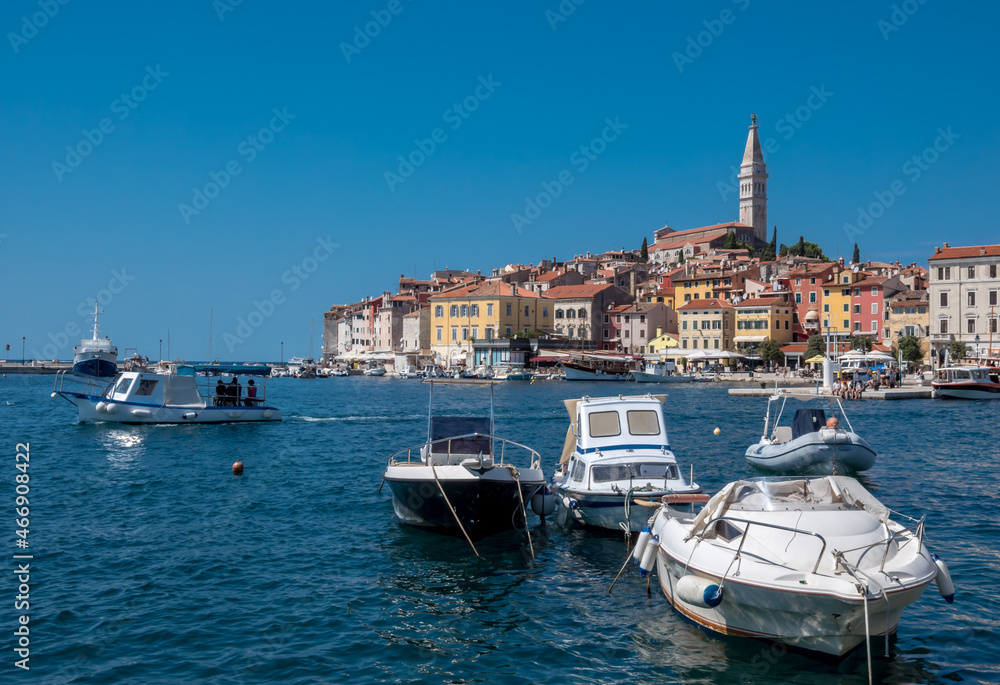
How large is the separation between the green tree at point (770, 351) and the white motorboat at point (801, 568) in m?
81.5

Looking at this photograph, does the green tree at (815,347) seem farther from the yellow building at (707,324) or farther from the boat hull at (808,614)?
the boat hull at (808,614)

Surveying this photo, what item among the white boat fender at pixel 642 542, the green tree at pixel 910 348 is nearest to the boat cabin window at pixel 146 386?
the white boat fender at pixel 642 542

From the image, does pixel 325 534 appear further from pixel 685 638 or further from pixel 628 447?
pixel 685 638

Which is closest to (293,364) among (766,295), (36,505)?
(766,295)

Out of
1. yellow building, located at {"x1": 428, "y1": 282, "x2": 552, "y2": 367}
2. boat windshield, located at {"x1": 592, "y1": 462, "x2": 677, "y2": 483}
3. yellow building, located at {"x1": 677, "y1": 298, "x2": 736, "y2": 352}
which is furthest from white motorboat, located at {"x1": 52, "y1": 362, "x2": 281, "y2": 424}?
yellow building, located at {"x1": 677, "y1": 298, "x2": 736, "y2": 352}

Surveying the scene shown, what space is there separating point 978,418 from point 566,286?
72909 mm

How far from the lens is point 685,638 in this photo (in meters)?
10.8

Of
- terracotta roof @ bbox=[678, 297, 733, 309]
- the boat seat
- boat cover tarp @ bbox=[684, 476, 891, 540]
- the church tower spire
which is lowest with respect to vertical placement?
the boat seat

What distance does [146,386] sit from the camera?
3800 centimetres

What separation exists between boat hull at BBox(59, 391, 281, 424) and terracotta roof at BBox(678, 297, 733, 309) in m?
68.6

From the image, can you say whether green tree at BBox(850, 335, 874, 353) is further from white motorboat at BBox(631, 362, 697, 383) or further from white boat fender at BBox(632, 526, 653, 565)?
white boat fender at BBox(632, 526, 653, 565)

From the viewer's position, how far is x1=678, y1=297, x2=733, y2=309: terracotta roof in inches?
3804

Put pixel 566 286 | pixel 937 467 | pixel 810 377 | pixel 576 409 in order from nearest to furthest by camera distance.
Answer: pixel 576 409
pixel 937 467
pixel 810 377
pixel 566 286

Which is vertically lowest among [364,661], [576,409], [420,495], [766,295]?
[364,661]
